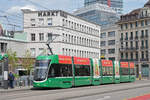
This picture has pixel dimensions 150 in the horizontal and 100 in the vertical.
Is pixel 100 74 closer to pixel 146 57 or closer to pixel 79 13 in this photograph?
pixel 146 57

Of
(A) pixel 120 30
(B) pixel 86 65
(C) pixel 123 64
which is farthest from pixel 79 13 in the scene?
(B) pixel 86 65

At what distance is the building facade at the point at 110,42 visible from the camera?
94.4 metres

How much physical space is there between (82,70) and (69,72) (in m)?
2.78

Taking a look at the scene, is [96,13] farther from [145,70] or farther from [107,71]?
[107,71]

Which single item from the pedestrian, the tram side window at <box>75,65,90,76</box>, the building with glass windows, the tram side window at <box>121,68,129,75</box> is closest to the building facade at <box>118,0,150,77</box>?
the tram side window at <box>121,68,129,75</box>

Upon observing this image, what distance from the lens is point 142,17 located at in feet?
282

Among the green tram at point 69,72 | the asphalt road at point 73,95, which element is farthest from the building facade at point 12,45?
the asphalt road at point 73,95

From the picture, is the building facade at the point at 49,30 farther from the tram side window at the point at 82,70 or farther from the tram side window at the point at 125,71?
the tram side window at the point at 82,70

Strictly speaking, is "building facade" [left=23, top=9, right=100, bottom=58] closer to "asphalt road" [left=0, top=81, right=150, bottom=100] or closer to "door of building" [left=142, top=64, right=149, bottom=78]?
"door of building" [left=142, top=64, right=149, bottom=78]

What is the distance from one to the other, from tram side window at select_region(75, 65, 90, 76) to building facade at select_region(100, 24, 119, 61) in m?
60.8

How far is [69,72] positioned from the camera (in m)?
30.2

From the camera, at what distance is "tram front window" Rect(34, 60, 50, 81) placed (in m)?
27.4

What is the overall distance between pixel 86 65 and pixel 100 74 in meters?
3.73

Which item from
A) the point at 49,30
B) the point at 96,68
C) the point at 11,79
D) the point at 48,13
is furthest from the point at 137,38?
the point at 11,79
